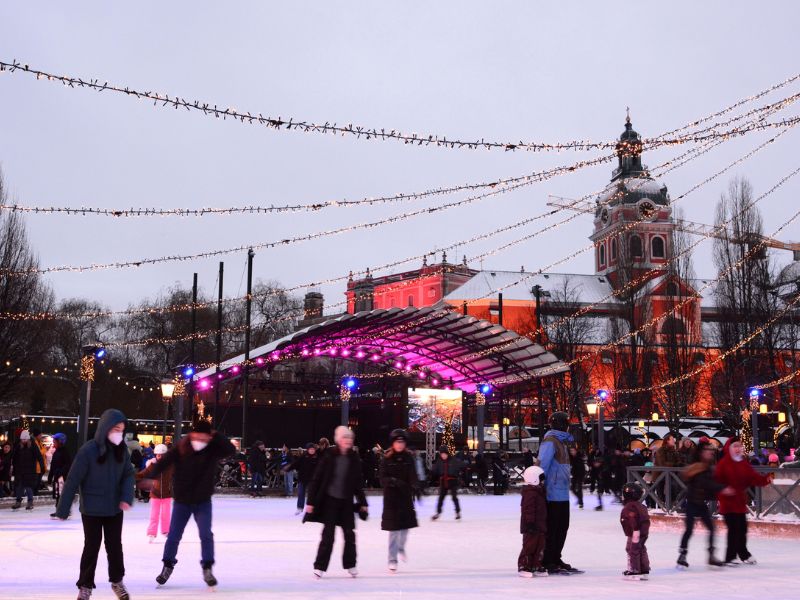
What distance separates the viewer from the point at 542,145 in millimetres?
12156

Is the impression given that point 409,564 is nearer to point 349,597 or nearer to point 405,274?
point 349,597

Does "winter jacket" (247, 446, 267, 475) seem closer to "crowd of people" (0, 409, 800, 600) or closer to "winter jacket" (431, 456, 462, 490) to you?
"winter jacket" (431, 456, 462, 490)

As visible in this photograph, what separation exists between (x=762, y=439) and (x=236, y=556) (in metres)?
34.6

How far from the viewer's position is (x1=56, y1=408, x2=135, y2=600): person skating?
23.6 ft

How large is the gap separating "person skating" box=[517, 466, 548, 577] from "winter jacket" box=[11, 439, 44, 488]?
11.9 meters

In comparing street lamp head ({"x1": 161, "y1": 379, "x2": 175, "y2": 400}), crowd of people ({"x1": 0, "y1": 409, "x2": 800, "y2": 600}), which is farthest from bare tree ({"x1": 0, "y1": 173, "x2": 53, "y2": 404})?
crowd of people ({"x1": 0, "y1": 409, "x2": 800, "y2": 600})

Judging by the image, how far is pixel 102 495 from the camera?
7.20m

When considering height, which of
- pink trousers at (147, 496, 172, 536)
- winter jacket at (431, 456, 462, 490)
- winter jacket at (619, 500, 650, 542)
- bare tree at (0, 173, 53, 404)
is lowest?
pink trousers at (147, 496, 172, 536)

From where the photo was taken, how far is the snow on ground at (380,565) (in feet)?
26.7

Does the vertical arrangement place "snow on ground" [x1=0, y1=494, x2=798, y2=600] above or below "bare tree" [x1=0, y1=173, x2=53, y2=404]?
below

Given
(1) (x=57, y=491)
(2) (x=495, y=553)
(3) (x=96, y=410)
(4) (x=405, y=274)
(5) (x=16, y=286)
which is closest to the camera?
(2) (x=495, y=553)

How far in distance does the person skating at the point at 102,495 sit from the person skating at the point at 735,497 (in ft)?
21.4

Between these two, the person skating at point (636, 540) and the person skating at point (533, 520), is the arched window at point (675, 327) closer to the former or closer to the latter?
the person skating at point (636, 540)

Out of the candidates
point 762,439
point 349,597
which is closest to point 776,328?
point 762,439
